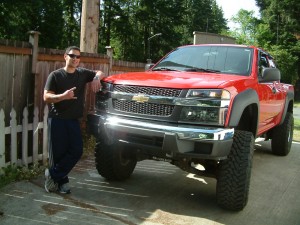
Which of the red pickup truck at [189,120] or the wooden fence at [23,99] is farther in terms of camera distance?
the wooden fence at [23,99]

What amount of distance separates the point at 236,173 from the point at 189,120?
0.78 metres

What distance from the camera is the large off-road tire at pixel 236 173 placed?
13.2 feet

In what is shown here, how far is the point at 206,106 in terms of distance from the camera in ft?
12.5

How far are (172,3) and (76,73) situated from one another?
52070 millimetres

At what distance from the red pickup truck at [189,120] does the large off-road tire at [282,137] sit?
2347mm

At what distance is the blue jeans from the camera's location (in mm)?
4398

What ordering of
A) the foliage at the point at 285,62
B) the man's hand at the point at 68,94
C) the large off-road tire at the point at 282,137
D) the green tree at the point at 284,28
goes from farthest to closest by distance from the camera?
the green tree at the point at 284,28 → the foliage at the point at 285,62 → the large off-road tire at the point at 282,137 → the man's hand at the point at 68,94

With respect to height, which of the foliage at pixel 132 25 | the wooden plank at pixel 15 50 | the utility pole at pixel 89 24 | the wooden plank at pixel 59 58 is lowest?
the wooden plank at pixel 59 58

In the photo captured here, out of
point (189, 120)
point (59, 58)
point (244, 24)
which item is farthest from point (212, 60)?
point (244, 24)

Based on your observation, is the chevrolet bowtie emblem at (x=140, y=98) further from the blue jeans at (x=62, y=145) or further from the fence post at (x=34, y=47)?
the fence post at (x=34, y=47)

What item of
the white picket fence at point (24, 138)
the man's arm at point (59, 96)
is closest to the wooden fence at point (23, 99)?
the white picket fence at point (24, 138)

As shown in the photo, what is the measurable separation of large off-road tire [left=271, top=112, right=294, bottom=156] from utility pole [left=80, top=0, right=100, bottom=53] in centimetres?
391

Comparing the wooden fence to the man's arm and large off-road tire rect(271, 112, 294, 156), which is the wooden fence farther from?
large off-road tire rect(271, 112, 294, 156)

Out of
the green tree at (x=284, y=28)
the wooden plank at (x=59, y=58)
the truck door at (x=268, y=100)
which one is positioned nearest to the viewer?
the truck door at (x=268, y=100)
